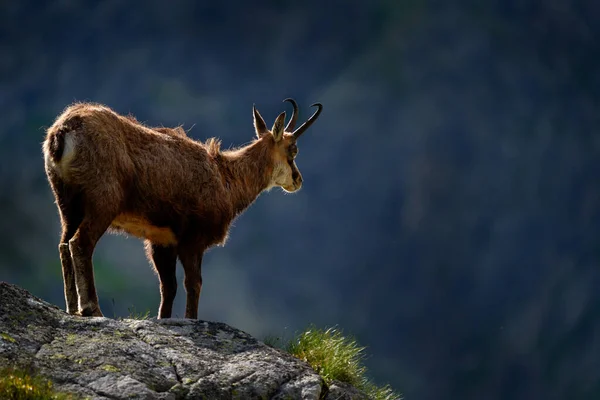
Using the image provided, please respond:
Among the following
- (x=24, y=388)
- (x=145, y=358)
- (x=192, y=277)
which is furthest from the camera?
(x=192, y=277)

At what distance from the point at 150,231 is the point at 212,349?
Answer: 3174mm

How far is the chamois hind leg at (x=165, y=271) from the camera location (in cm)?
1278

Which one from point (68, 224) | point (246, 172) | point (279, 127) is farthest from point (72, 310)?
point (279, 127)

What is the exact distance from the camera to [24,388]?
25.0 feet

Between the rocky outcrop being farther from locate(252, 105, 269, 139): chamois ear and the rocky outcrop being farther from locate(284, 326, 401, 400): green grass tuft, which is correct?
locate(252, 105, 269, 139): chamois ear

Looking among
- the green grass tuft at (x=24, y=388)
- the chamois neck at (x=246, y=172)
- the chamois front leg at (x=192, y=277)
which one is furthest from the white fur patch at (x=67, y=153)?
the green grass tuft at (x=24, y=388)

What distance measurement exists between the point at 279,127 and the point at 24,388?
770 cm

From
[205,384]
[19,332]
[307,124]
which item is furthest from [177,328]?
[307,124]

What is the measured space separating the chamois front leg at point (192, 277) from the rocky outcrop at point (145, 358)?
1862mm

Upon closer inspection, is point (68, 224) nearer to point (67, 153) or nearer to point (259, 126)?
point (67, 153)

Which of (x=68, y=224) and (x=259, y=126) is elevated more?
(x=259, y=126)

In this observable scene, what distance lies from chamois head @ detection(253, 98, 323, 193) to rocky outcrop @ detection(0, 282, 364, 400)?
5031mm

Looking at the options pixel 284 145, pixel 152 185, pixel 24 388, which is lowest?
pixel 24 388

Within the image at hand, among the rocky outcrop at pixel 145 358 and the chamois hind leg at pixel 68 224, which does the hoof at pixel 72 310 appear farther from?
the rocky outcrop at pixel 145 358
